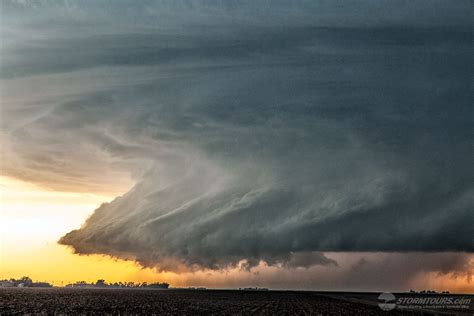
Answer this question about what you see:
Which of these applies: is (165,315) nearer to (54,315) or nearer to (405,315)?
(54,315)

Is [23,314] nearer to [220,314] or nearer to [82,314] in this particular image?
[82,314]

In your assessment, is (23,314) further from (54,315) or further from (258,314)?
(258,314)

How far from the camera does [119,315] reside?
90812 millimetres

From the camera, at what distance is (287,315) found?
9125cm

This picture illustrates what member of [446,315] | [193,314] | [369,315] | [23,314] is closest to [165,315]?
[193,314]

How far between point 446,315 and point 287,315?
24.8 m

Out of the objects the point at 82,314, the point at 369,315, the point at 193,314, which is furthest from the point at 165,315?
the point at 369,315

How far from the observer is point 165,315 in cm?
8969

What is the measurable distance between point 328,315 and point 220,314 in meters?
16.8

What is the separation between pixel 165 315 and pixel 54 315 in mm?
16771

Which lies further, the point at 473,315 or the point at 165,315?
the point at 473,315

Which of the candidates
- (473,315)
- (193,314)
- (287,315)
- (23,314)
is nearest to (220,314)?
(193,314)

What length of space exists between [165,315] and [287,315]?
1829 centimetres

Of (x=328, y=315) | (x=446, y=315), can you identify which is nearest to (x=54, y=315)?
(x=328, y=315)
